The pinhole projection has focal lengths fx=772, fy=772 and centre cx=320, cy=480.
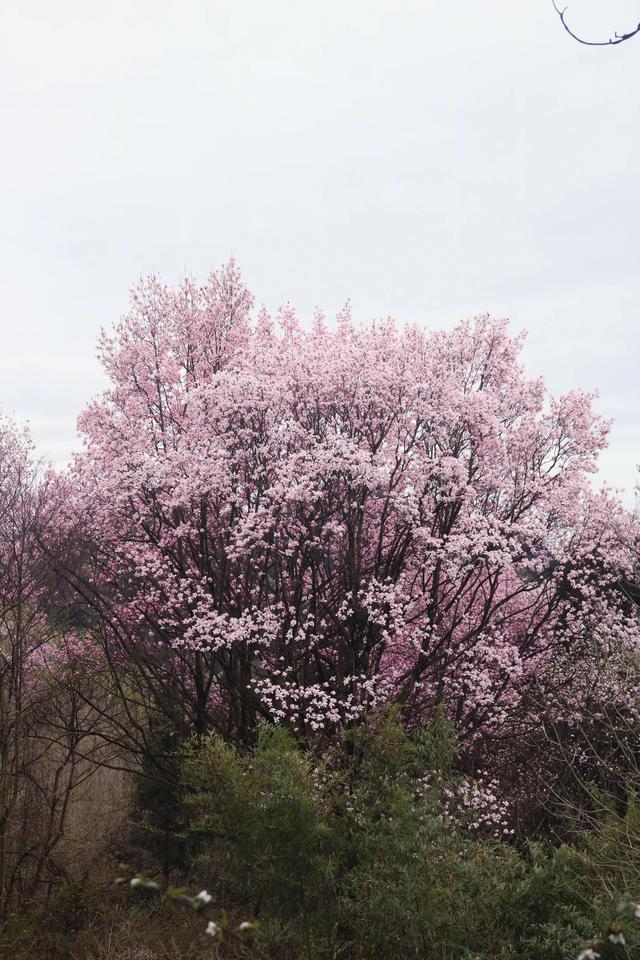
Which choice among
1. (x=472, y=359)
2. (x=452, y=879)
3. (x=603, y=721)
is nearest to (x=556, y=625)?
(x=603, y=721)

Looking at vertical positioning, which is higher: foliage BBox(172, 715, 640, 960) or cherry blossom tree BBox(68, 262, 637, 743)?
cherry blossom tree BBox(68, 262, 637, 743)

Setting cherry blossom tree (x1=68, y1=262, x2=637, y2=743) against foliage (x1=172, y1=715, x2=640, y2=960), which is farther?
cherry blossom tree (x1=68, y1=262, x2=637, y2=743)

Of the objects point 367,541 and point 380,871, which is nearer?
point 380,871

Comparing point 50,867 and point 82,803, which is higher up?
point 82,803

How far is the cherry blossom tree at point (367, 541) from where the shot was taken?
45.7 feet

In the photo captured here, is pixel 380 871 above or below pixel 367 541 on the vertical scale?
below

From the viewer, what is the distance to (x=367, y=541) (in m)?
15.4

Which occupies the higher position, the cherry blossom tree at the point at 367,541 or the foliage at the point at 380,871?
the cherry blossom tree at the point at 367,541

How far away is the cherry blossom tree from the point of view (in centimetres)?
1392

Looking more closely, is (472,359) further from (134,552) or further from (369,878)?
(369,878)

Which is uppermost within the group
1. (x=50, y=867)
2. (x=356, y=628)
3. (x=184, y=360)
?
(x=184, y=360)

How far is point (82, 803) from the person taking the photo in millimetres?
19031

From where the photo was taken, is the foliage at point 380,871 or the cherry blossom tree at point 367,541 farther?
the cherry blossom tree at point 367,541

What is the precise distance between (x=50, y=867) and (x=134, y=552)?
608cm
